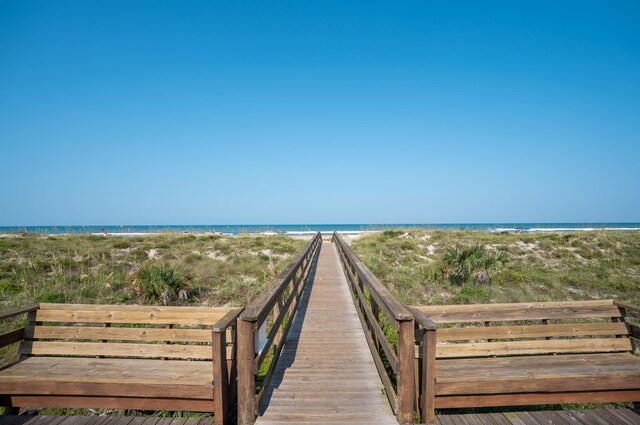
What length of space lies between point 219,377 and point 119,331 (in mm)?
1914

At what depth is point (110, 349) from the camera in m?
4.11

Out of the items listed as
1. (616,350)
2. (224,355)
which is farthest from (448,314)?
(224,355)

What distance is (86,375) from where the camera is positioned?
3.63 meters

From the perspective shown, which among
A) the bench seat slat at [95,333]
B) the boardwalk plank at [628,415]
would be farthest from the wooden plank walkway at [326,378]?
the boardwalk plank at [628,415]

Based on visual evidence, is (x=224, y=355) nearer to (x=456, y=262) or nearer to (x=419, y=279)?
(x=419, y=279)

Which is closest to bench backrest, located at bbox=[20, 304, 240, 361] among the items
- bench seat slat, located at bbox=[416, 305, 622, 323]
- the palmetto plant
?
bench seat slat, located at bbox=[416, 305, 622, 323]

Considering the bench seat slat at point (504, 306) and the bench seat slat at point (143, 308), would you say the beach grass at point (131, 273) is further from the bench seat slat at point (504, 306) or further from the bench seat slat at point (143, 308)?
the bench seat slat at point (504, 306)

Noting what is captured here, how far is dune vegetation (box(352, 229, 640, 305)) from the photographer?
10656 mm

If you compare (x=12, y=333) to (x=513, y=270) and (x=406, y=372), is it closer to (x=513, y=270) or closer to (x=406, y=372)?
(x=406, y=372)

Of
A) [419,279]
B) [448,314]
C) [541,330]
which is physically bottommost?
[419,279]

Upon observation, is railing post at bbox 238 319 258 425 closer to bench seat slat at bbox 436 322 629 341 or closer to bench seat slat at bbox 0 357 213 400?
bench seat slat at bbox 0 357 213 400

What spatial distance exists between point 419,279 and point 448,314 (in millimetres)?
8341

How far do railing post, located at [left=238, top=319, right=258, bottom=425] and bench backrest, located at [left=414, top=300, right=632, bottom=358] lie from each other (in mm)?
2148

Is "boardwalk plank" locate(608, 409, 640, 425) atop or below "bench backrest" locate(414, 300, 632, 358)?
below
